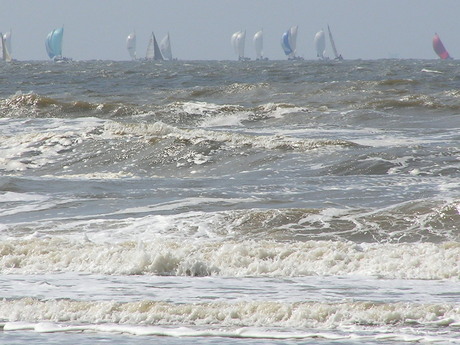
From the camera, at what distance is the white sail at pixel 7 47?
4587 inches

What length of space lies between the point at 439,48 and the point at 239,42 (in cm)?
3387

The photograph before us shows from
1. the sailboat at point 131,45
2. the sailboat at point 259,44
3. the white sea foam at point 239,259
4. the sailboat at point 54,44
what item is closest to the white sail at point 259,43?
the sailboat at point 259,44

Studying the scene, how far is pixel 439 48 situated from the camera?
13262 cm

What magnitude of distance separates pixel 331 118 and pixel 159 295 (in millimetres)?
19075

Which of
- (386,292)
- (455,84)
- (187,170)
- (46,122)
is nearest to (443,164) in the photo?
(187,170)

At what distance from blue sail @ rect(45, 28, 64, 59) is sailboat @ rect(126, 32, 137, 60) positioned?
24.7m

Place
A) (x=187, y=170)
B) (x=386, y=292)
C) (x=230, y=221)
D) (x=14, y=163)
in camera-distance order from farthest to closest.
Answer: (x=14, y=163)
(x=187, y=170)
(x=230, y=221)
(x=386, y=292)

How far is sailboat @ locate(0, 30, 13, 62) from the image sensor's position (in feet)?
381

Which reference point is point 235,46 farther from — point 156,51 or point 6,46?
point 6,46

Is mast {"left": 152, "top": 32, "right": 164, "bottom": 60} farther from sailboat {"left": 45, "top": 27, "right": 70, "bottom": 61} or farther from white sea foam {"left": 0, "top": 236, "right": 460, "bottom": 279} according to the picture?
white sea foam {"left": 0, "top": 236, "right": 460, "bottom": 279}

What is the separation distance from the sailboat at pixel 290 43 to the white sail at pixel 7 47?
40827mm

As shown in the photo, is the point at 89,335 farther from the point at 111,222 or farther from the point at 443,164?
the point at 443,164

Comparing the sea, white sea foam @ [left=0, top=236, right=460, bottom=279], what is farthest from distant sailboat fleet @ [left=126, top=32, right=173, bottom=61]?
white sea foam @ [left=0, top=236, right=460, bottom=279]

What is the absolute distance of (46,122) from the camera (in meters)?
25.2
